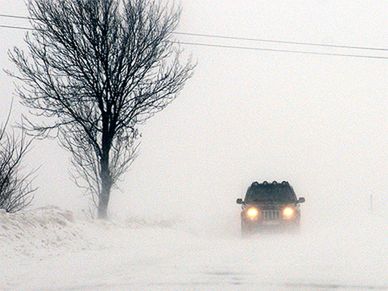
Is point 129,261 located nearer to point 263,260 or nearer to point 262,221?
point 263,260

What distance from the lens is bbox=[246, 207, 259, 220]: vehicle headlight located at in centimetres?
→ 1949

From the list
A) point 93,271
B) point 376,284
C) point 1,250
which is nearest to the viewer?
point 376,284

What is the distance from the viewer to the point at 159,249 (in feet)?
49.8

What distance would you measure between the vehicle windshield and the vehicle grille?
70cm

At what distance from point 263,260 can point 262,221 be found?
740cm

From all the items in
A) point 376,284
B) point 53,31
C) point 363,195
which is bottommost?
point 376,284

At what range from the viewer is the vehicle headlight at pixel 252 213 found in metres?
19.5

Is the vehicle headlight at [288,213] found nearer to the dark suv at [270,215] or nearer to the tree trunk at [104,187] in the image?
the dark suv at [270,215]

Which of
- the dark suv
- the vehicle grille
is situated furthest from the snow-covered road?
the vehicle grille

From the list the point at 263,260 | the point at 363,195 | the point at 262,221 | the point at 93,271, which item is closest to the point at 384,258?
the point at 263,260

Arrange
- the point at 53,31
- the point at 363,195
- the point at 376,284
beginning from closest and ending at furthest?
1. the point at 376,284
2. the point at 53,31
3. the point at 363,195

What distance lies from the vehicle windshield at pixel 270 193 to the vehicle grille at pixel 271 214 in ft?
2.29

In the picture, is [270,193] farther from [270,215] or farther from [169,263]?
[169,263]

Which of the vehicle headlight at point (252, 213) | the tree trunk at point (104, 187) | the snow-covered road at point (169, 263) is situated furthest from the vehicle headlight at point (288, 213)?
the tree trunk at point (104, 187)
